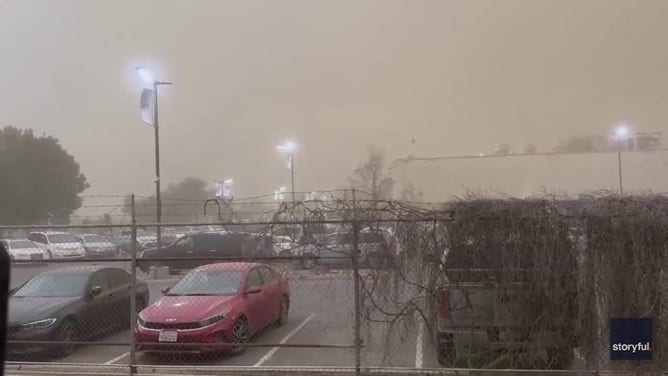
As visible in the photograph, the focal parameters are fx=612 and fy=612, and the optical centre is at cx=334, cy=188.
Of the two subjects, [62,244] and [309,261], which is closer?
[309,261]

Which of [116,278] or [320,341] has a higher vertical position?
[116,278]

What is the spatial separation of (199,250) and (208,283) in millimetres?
4925

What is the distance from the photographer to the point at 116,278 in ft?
33.7

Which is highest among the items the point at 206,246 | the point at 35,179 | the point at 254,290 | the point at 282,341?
the point at 35,179

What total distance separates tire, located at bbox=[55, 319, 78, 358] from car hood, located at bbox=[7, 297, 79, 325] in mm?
220

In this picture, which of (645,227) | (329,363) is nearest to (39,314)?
(329,363)

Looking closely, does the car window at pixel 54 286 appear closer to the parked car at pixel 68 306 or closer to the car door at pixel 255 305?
the parked car at pixel 68 306

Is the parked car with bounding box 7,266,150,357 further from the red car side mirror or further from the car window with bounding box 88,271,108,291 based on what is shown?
the red car side mirror

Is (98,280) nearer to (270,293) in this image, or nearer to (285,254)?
(270,293)

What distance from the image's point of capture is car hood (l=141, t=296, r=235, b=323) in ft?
26.2

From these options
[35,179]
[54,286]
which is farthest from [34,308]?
[35,179]

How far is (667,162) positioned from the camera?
4688cm

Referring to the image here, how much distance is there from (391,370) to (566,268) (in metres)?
2.34

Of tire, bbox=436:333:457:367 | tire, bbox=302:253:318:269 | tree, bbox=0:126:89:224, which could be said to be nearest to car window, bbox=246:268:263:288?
tire, bbox=302:253:318:269
